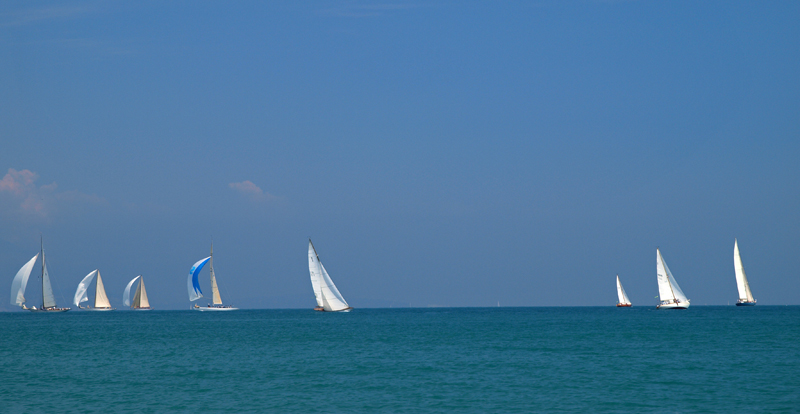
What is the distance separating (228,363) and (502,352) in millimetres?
18561

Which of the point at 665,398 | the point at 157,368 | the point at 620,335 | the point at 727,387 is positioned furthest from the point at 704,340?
the point at 157,368

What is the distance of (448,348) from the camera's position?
2109 inches

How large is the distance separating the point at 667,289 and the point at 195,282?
3341 inches

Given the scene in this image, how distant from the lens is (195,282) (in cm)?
13975

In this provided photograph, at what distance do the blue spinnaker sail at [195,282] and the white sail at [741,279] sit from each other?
97.9 meters

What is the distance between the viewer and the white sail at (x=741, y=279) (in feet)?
435

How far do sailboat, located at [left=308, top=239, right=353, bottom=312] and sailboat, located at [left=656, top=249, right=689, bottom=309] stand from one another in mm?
49427

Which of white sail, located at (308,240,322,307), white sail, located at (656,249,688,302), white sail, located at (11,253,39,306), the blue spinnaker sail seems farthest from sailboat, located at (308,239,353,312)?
white sail, located at (11,253,39,306)

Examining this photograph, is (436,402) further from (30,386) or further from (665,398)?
(30,386)

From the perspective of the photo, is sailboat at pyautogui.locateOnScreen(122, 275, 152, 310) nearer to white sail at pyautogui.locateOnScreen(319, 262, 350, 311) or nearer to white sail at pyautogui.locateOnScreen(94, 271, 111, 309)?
white sail at pyautogui.locateOnScreen(94, 271, 111, 309)

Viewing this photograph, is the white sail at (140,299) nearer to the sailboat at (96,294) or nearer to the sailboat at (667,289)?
the sailboat at (96,294)

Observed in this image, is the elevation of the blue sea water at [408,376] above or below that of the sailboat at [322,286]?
below

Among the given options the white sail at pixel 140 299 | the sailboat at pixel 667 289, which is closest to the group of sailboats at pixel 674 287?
the sailboat at pixel 667 289

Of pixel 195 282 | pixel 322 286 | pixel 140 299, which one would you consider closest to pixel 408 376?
pixel 322 286
